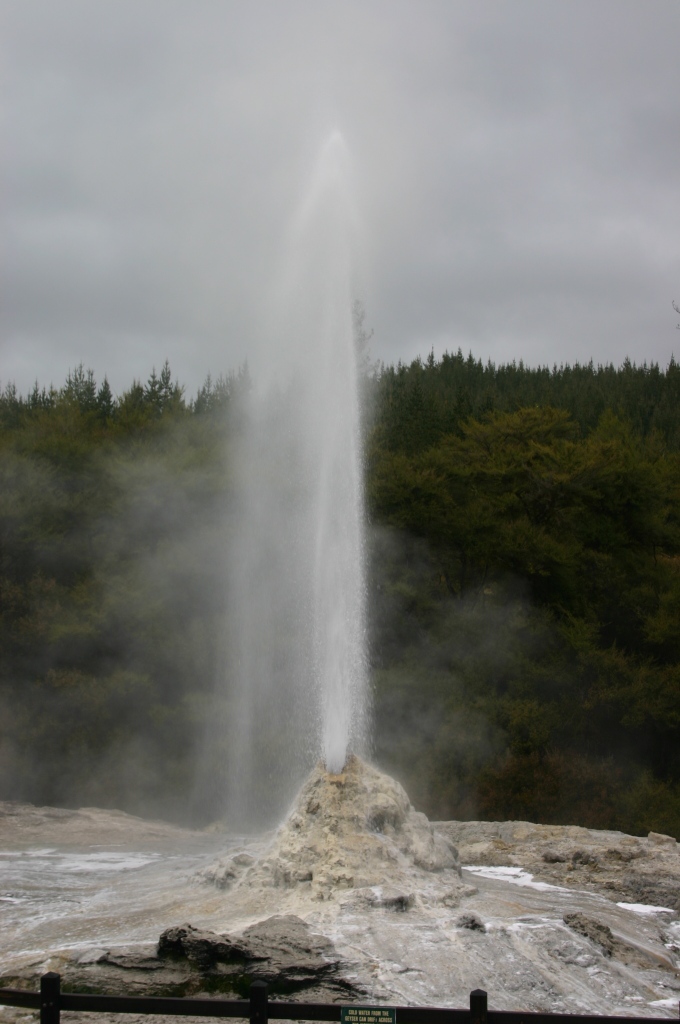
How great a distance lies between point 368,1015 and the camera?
163 inches

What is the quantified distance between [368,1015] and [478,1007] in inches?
17.8

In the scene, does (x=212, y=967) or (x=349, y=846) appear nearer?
(x=212, y=967)

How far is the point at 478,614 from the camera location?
748 inches

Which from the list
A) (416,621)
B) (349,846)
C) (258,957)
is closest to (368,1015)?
(258,957)

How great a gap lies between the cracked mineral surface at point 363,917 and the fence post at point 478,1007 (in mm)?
1581

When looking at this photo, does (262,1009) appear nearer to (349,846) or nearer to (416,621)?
(349,846)

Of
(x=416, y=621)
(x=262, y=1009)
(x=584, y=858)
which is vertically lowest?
(x=584, y=858)

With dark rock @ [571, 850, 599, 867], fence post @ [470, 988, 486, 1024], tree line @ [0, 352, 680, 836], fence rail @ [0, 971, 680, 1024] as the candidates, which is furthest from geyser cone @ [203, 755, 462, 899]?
tree line @ [0, 352, 680, 836]

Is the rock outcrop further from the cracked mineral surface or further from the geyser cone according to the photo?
the geyser cone

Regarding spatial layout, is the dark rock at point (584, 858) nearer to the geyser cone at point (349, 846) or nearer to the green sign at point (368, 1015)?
the geyser cone at point (349, 846)


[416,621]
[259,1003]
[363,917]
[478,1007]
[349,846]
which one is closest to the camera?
[478,1007]

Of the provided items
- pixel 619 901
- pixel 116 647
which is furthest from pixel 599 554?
pixel 619 901

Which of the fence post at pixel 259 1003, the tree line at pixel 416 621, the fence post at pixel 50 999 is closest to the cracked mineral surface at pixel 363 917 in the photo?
the fence post at pixel 50 999

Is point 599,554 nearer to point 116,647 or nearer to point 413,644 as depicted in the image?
point 413,644
